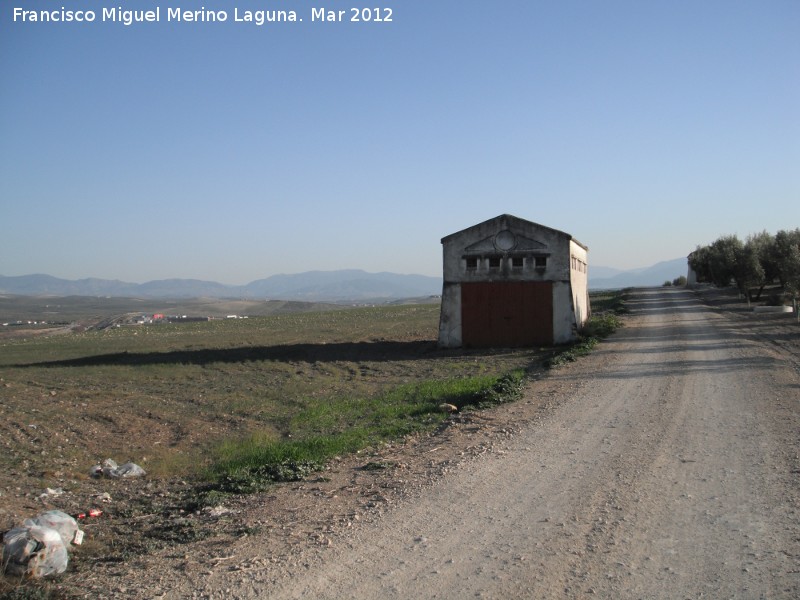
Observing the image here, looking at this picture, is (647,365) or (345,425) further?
(647,365)

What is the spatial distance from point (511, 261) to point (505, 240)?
0.86 metres

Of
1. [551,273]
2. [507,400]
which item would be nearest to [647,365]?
[507,400]

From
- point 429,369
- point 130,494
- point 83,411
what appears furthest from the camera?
point 429,369

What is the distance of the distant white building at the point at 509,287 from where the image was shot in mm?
27219

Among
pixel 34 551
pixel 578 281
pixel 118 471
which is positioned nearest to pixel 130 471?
pixel 118 471

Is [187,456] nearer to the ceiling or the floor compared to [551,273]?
nearer to the floor

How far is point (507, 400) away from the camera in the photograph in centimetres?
1427

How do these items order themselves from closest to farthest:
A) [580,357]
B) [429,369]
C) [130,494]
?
[130,494] < [580,357] < [429,369]

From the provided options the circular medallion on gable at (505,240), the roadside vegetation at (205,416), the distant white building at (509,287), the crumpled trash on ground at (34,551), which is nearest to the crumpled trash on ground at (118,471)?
the roadside vegetation at (205,416)

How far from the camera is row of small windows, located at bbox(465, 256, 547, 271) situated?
90.0ft

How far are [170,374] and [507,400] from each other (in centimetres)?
1472

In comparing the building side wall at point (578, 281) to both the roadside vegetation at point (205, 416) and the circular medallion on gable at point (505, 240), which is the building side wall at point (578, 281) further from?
the circular medallion on gable at point (505, 240)

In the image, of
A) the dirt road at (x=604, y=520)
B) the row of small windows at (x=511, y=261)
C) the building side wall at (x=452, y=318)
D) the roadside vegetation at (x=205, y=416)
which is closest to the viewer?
the dirt road at (x=604, y=520)

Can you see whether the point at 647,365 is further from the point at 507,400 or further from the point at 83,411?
the point at 83,411
